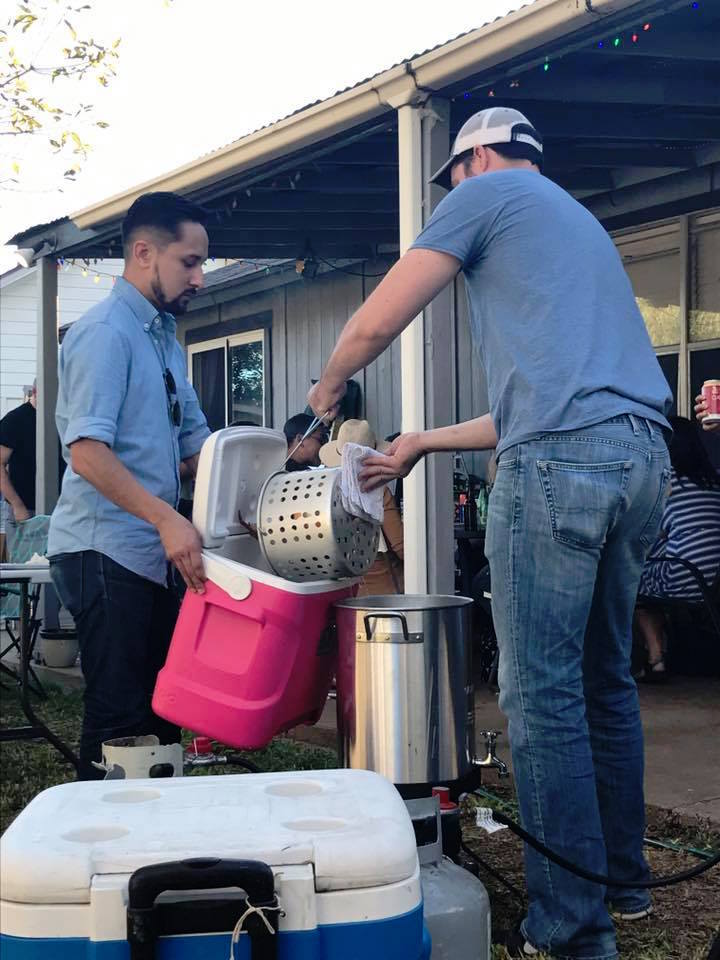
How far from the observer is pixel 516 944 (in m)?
2.38

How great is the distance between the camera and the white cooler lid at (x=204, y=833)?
1.41m

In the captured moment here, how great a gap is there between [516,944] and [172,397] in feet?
5.56

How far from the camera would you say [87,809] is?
5.39 ft

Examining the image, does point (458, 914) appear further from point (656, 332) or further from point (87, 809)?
point (656, 332)

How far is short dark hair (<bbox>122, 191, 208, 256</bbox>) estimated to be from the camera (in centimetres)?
297

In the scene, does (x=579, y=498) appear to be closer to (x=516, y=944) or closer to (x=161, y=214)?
(x=516, y=944)

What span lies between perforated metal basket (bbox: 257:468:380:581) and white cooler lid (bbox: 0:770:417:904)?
663 millimetres

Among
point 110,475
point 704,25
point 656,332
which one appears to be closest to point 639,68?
point 704,25

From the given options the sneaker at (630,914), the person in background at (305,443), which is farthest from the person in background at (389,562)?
the sneaker at (630,914)

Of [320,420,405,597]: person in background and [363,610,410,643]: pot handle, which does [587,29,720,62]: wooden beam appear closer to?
[320,420,405,597]: person in background

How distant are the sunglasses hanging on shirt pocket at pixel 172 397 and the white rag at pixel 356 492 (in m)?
0.74

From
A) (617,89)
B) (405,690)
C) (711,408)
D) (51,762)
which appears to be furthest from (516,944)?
(617,89)

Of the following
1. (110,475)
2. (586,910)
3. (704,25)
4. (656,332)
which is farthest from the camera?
(656,332)

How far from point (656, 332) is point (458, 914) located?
5096 millimetres
